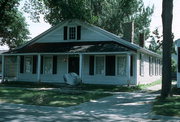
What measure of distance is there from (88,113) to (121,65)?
42.4 ft

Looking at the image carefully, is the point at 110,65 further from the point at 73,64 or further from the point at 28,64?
the point at 28,64

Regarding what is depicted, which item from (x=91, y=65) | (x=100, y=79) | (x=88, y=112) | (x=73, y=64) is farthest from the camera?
(x=73, y=64)

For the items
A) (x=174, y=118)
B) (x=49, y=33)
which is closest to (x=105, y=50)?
(x=49, y=33)

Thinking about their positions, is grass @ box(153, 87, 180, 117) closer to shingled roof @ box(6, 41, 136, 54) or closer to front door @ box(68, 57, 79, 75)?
shingled roof @ box(6, 41, 136, 54)

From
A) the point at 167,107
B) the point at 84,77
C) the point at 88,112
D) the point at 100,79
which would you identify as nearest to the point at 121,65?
the point at 100,79

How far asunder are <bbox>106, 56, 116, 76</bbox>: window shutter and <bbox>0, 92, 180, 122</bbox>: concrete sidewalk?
982cm

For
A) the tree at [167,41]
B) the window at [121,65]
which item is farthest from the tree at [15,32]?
the tree at [167,41]

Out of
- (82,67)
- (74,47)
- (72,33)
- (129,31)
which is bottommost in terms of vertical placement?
(82,67)

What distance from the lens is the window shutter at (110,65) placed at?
24031mm

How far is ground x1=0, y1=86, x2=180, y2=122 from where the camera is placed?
9.98 meters

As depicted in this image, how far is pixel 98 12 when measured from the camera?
4731cm

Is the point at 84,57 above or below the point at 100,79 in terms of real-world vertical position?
above

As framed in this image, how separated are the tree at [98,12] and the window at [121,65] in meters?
6.75

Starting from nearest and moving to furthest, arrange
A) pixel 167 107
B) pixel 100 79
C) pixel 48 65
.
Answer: pixel 167 107
pixel 100 79
pixel 48 65
